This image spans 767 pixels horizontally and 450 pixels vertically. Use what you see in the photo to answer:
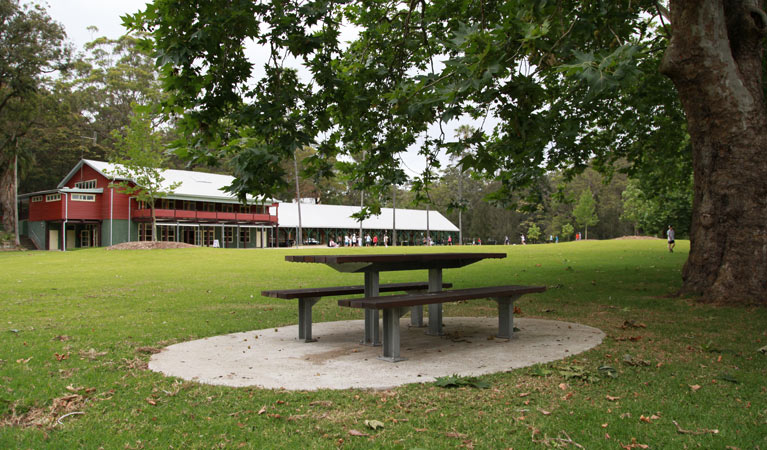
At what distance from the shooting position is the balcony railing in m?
46.0

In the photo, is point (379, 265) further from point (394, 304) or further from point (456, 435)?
point (456, 435)

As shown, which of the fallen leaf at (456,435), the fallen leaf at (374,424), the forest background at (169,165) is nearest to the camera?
the fallen leaf at (456,435)

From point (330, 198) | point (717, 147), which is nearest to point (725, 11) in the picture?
point (717, 147)

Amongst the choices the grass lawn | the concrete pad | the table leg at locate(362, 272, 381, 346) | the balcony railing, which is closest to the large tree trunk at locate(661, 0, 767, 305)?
the grass lawn

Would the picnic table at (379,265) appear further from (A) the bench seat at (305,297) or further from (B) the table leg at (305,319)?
(B) the table leg at (305,319)

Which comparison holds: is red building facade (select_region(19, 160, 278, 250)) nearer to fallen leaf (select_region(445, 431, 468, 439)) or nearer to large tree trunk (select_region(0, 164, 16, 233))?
large tree trunk (select_region(0, 164, 16, 233))

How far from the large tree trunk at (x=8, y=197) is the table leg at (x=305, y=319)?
4797 centimetres

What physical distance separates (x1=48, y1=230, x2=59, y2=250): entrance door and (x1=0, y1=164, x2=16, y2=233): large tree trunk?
2647mm

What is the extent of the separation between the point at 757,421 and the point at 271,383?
3683mm

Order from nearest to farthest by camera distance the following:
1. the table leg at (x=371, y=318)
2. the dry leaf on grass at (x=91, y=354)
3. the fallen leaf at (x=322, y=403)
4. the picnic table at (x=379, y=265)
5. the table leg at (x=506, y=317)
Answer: the fallen leaf at (x=322, y=403), the dry leaf on grass at (x=91, y=354), the picnic table at (x=379, y=265), the table leg at (x=371, y=318), the table leg at (x=506, y=317)

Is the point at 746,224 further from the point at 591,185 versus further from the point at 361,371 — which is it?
the point at 591,185

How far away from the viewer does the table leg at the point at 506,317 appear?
690cm

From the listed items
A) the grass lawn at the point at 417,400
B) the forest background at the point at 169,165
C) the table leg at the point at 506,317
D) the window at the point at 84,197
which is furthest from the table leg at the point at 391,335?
the window at the point at 84,197

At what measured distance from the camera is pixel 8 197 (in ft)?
151
